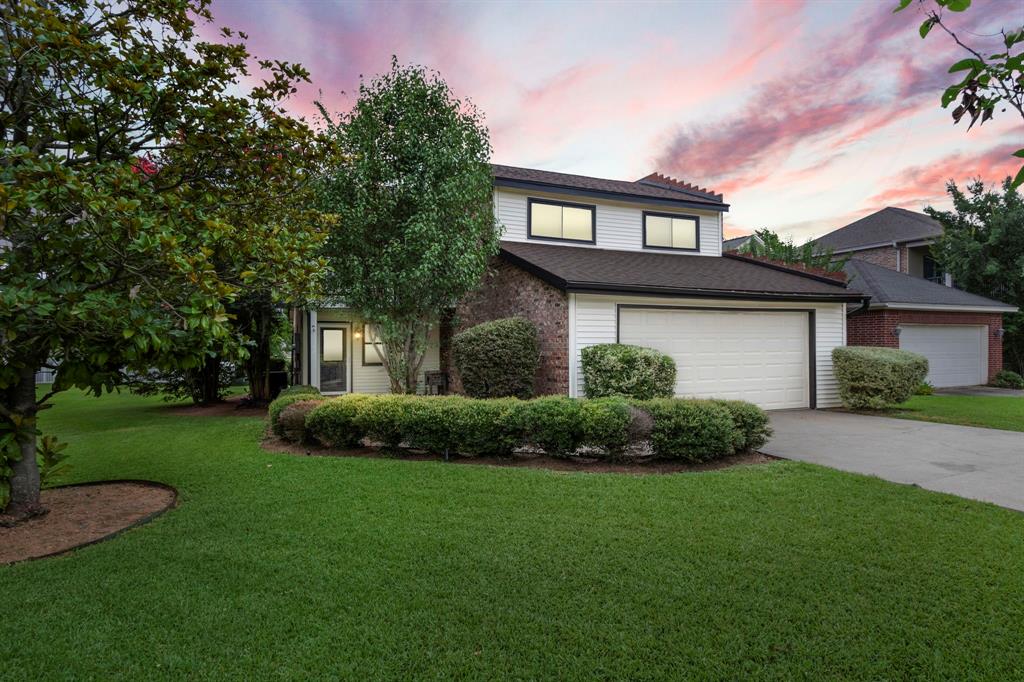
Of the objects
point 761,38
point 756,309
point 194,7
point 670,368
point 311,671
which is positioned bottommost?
point 311,671

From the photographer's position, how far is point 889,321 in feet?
52.2

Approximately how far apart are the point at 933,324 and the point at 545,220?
43.0ft

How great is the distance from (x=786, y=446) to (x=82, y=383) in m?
8.34

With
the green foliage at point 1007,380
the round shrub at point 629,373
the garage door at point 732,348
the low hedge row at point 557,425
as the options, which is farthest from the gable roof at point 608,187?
the green foliage at point 1007,380

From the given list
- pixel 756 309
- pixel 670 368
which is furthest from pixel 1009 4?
pixel 756 309

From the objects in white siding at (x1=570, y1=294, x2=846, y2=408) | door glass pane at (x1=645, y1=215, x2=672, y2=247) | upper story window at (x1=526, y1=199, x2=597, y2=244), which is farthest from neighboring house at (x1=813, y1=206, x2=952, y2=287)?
upper story window at (x1=526, y1=199, x2=597, y2=244)

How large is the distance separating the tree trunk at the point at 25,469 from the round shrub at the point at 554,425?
4.86m

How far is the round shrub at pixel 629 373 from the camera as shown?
9.26 meters

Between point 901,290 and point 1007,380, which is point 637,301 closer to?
point 901,290

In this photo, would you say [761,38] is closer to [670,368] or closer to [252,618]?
[670,368]

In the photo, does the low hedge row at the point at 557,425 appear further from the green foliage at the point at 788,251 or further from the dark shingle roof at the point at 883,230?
the dark shingle roof at the point at 883,230

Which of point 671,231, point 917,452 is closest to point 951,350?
point 671,231

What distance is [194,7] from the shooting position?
4.80 m

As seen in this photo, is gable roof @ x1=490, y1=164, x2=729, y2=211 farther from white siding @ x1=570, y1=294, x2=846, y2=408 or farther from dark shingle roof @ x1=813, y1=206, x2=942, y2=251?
dark shingle roof @ x1=813, y1=206, x2=942, y2=251
